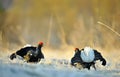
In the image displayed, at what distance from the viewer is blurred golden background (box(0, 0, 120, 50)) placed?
6.36ft

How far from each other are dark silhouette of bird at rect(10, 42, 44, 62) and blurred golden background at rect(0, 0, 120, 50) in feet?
0.12

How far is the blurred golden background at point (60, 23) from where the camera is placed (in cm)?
194

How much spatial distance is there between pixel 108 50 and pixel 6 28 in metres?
0.65

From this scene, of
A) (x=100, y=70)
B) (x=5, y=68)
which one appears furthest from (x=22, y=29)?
(x=100, y=70)

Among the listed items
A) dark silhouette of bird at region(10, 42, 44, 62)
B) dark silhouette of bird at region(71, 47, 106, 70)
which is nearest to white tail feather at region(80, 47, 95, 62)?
dark silhouette of bird at region(71, 47, 106, 70)

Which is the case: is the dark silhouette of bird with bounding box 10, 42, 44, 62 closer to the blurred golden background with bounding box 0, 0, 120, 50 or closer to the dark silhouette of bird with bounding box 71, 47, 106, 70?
the blurred golden background with bounding box 0, 0, 120, 50

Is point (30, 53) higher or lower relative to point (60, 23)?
lower

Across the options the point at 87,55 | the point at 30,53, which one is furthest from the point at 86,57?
the point at 30,53

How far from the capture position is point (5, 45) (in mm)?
1929

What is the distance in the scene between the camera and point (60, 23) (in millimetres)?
1961

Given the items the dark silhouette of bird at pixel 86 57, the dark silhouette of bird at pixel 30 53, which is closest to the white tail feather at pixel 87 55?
the dark silhouette of bird at pixel 86 57

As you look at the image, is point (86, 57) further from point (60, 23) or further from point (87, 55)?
point (60, 23)

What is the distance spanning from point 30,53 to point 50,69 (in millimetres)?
167

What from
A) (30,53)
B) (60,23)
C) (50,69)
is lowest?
(50,69)
